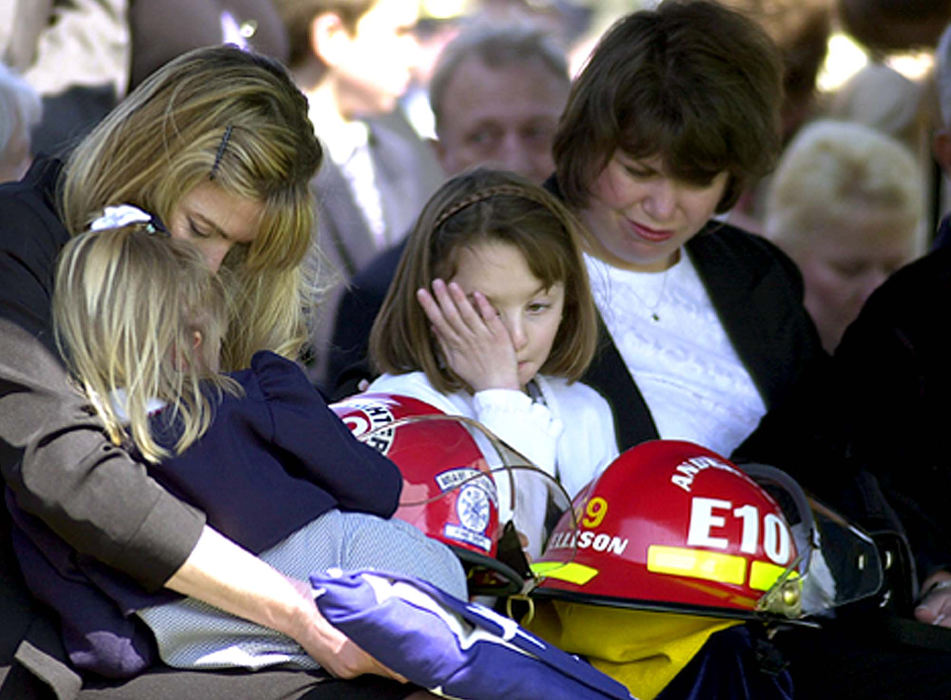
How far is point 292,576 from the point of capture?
194 cm

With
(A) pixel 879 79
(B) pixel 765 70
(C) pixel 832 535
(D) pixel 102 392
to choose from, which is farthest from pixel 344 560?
(A) pixel 879 79

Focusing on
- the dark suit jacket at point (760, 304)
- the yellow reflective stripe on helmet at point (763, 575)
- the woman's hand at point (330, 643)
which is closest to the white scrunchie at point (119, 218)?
the woman's hand at point (330, 643)

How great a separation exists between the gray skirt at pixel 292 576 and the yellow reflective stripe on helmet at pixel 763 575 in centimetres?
55

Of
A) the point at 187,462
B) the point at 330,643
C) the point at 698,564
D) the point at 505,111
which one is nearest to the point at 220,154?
the point at 187,462

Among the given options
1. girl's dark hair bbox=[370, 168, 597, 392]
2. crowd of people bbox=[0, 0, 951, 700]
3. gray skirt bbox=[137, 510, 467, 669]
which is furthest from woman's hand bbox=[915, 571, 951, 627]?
gray skirt bbox=[137, 510, 467, 669]

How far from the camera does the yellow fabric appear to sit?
2262 mm

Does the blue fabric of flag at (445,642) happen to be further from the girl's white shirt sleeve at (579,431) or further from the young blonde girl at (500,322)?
the girl's white shirt sleeve at (579,431)

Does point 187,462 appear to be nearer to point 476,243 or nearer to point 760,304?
point 476,243

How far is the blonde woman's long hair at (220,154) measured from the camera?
2.08 metres

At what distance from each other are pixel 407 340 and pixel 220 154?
669mm

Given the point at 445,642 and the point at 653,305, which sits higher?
the point at 653,305

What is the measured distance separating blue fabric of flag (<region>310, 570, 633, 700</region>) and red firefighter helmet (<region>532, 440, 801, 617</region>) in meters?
0.30

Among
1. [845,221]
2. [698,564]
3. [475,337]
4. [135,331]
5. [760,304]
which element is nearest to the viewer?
[135,331]

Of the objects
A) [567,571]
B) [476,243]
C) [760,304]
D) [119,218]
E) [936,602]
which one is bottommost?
[936,602]
